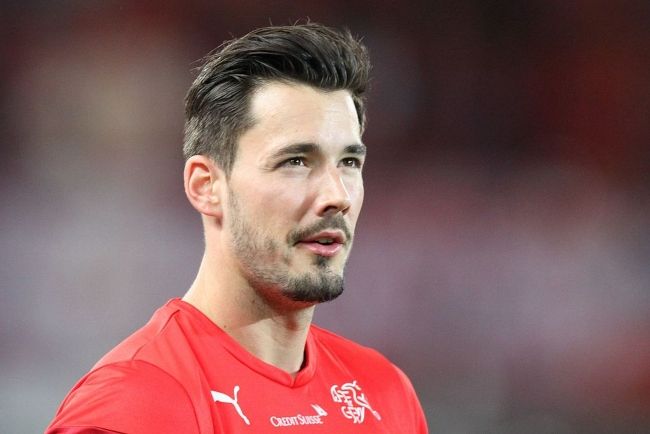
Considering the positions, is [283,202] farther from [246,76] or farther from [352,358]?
[352,358]

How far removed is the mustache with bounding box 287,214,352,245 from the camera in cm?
156

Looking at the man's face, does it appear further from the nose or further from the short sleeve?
the short sleeve

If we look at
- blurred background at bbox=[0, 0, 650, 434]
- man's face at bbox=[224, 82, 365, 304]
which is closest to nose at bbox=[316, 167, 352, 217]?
man's face at bbox=[224, 82, 365, 304]

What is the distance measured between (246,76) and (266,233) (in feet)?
0.93

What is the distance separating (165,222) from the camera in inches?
159

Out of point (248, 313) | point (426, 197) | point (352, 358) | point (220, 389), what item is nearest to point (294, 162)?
point (248, 313)

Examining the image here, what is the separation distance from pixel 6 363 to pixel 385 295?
5.06ft

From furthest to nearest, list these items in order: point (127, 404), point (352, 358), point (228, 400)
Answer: point (352, 358)
point (228, 400)
point (127, 404)

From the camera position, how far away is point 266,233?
157 centimetres

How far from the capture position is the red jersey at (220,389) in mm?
1372

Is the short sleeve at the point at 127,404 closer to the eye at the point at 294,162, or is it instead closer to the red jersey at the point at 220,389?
the red jersey at the point at 220,389

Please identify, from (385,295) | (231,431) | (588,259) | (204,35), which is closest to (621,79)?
(588,259)

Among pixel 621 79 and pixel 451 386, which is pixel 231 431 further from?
pixel 621 79

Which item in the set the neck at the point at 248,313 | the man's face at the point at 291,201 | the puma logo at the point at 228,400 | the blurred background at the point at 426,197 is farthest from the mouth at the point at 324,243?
the blurred background at the point at 426,197
